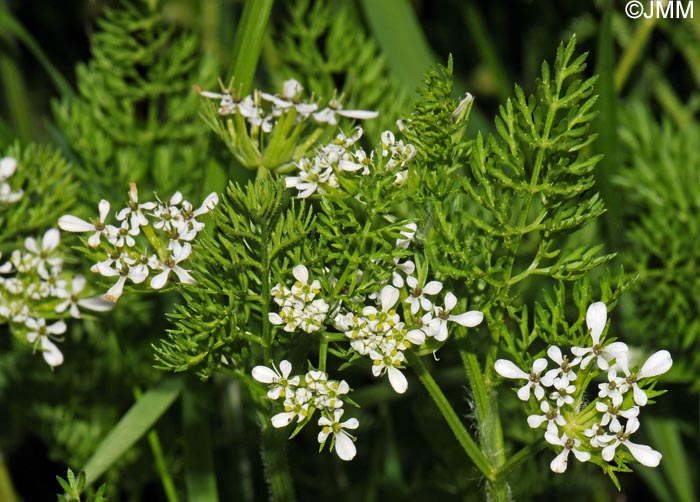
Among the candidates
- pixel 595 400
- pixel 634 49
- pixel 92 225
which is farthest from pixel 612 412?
pixel 634 49

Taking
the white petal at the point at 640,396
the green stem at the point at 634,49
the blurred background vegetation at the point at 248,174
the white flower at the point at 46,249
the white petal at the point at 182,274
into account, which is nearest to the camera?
the white petal at the point at 640,396

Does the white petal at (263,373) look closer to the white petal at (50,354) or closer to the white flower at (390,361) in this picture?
the white flower at (390,361)

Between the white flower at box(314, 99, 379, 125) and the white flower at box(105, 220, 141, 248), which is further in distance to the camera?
the white flower at box(314, 99, 379, 125)

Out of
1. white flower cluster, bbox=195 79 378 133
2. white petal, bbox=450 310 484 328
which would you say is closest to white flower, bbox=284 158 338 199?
white flower cluster, bbox=195 79 378 133

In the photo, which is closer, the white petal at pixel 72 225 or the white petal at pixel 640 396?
the white petal at pixel 640 396

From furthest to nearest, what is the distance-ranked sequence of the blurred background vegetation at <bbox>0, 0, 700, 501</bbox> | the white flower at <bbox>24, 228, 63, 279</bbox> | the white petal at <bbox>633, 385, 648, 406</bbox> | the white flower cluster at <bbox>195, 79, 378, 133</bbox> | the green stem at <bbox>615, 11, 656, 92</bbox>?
the green stem at <bbox>615, 11, 656, 92</bbox> → the blurred background vegetation at <bbox>0, 0, 700, 501</bbox> → the white flower at <bbox>24, 228, 63, 279</bbox> → the white flower cluster at <bbox>195, 79, 378, 133</bbox> → the white petal at <bbox>633, 385, 648, 406</bbox>

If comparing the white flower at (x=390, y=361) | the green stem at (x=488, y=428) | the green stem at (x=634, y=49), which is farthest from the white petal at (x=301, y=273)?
the green stem at (x=634, y=49)

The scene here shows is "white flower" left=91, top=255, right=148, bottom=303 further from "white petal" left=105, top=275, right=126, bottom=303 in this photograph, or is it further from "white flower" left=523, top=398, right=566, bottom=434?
"white flower" left=523, top=398, right=566, bottom=434

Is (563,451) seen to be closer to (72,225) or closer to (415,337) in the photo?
(415,337)
